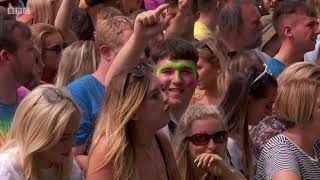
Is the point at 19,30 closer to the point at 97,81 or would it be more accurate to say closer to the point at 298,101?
the point at 97,81

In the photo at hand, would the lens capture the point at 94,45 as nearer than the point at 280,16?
Yes

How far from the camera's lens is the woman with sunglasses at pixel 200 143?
17.9 feet

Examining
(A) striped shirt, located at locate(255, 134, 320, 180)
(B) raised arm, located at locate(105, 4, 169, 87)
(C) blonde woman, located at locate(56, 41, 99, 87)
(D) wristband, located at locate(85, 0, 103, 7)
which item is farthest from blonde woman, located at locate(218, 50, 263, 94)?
(D) wristband, located at locate(85, 0, 103, 7)

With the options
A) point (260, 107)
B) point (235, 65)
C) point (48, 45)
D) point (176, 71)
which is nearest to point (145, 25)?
point (176, 71)

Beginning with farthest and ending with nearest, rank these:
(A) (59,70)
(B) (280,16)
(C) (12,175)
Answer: (B) (280,16) → (A) (59,70) → (C) (12,175)

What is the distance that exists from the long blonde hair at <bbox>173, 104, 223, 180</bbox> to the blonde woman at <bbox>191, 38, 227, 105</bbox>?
1.41 meters

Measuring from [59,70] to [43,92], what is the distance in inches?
87.0

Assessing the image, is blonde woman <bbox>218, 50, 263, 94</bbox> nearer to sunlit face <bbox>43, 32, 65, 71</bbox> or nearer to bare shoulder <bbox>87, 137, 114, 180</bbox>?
sunlit face <bbox>43, 32, 65, 71</bbox>

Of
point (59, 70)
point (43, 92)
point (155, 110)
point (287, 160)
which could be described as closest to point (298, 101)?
point (287, 160)

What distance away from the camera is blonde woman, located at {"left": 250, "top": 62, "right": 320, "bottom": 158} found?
239 inches

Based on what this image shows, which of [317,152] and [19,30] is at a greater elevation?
[19,30]

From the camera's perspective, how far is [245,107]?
6.40 meters

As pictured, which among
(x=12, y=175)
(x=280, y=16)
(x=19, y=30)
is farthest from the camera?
(x=280, y=16)

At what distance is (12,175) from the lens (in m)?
4.76
